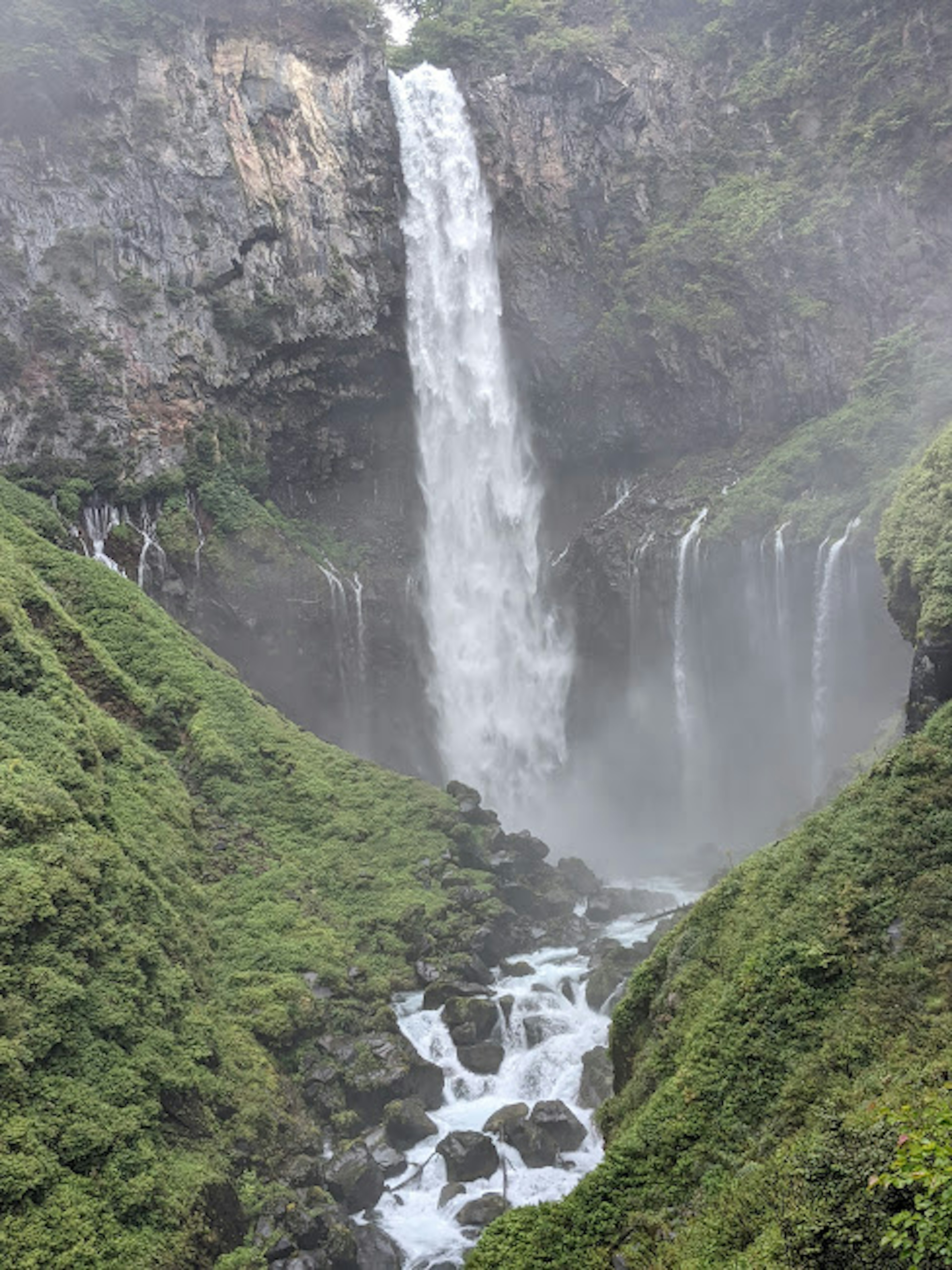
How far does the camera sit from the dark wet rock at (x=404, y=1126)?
48.5 feet

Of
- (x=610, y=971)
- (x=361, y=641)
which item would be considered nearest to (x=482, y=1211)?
(x=610, y=971)

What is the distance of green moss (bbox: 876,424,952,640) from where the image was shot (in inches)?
580

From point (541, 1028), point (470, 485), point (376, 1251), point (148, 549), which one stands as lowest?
point (376, 1251)

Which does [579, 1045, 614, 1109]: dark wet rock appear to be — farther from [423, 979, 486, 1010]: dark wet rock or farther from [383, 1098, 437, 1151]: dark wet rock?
[423, 979, 486, 1010]: dark wet rock

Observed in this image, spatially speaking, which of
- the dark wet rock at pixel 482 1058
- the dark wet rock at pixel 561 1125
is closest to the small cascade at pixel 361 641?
the dark wet rock at pixel 482 1058

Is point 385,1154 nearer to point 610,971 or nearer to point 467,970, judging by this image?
point 467,970

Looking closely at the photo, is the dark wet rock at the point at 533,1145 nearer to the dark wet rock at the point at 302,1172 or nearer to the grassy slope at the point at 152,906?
the dark wet rock at the point at 302,1172

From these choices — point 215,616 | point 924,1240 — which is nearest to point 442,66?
point 215,616

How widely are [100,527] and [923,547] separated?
72.9 ft

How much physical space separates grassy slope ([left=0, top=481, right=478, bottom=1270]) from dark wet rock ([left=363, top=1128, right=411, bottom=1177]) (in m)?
1.31

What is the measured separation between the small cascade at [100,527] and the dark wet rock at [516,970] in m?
16.0

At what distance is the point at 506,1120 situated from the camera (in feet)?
48.9

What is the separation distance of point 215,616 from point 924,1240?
27.9m

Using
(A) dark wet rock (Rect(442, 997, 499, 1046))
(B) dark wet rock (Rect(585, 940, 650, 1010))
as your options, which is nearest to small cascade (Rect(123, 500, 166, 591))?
(A) dark wet rock (Rect(442, 997, 499, 1046))
